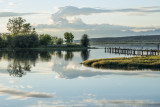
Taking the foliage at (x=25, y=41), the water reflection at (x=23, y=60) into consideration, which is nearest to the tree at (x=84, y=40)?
the foliage at (x=25, y=41)

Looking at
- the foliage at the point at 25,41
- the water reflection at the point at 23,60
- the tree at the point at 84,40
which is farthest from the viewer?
the tree at the point at 84,40

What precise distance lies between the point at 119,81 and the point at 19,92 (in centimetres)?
1341

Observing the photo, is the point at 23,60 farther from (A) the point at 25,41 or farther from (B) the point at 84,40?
(B) the point at 84,40

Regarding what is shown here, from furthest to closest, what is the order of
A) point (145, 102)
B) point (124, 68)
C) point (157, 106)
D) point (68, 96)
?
point (124, 68) → point (68, 96) → point (145, 102) → point (157, 106)

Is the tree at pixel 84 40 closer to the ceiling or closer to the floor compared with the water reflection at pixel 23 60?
closer to the ceiling

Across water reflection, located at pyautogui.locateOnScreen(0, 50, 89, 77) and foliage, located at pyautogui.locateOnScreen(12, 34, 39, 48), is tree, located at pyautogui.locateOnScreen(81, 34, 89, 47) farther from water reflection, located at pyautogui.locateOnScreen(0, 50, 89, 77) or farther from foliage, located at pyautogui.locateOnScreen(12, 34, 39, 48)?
water reflection, located at pyautogui.locateOnScreen(0, 50, 89, 77)

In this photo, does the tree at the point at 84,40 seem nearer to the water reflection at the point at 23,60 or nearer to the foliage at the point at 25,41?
the foliage at the point at 25,41

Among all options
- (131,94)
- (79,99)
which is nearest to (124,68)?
(131,94)

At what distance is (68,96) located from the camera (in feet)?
87.3

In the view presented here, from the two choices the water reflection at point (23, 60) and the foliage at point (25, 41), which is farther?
the foliage at point (25, 41)

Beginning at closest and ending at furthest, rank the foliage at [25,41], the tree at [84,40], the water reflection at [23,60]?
the water reflection at [23,60] < the foliage at [25,41] < the tree at [84,40]

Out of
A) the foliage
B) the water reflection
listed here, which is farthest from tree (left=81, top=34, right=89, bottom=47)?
the water reflection

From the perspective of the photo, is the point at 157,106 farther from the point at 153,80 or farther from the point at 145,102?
the point at 153,80

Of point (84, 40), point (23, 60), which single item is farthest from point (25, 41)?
point (23, 60)
